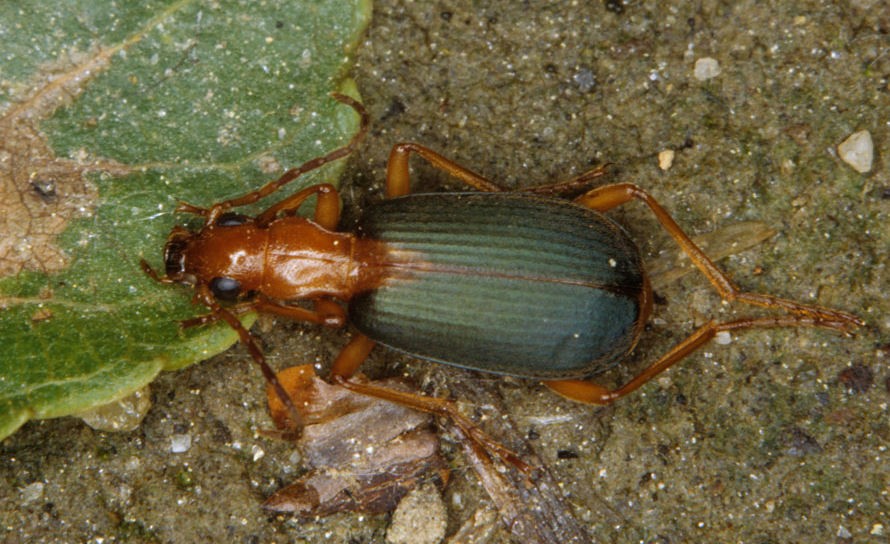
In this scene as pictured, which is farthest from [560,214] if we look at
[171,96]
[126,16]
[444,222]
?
[126,16]

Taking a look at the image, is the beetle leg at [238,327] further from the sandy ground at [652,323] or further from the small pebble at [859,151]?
the small pebble at [859,151]

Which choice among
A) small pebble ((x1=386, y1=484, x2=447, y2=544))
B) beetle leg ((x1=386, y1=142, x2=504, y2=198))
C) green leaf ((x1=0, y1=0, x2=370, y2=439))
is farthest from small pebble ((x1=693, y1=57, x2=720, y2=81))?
small pebble ((x1=386, y1=484, x2=447, y2=544))

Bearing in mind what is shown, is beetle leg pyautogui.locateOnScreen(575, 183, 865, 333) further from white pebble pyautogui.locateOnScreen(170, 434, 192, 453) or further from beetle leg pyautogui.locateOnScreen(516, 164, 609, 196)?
white pebble pyautogui.locateOnScreen(170, 434, 192, 453)

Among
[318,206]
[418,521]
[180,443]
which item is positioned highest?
[318,206]

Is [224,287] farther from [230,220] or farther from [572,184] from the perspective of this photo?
[572,184]

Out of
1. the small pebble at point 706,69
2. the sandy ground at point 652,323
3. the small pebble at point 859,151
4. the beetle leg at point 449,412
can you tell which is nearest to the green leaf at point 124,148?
the sandy ground at point 652,323

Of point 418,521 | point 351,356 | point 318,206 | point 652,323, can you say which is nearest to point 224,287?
point 318,206

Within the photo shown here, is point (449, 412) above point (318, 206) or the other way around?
the other way around
